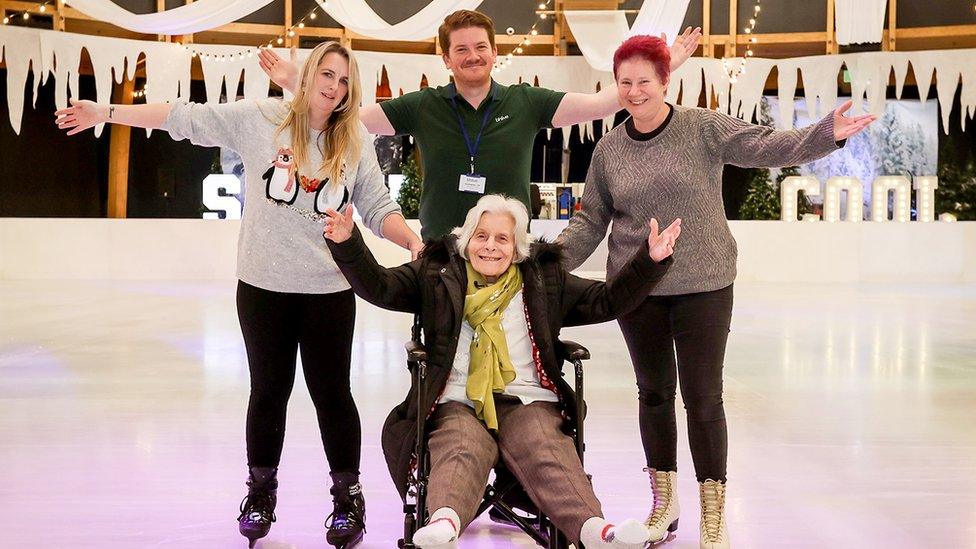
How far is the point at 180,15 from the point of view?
27.2 feet

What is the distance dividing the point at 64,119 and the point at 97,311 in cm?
628

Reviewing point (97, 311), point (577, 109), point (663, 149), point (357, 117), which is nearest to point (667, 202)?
point (663, 149)

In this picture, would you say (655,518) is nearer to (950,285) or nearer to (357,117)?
(357,117)

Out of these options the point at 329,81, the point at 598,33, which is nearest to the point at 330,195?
the point at 329,81

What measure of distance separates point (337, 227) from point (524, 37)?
11410mm

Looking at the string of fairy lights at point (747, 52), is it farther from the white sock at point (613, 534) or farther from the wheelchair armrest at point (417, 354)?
the white sock at point (613, 534)

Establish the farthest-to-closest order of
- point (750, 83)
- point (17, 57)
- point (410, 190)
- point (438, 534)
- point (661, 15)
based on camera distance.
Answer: point (410, 190), point (750, 83), point (17, 57), point (661, 15), point (438, 534)

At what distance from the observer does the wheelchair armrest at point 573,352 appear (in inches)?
99.4

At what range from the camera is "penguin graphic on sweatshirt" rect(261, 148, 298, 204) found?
2.66m

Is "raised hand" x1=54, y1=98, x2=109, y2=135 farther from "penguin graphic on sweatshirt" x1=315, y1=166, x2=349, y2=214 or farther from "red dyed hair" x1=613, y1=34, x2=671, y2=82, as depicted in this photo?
"red dyed hair" x1=613, y1=34, x2=671, y2=82

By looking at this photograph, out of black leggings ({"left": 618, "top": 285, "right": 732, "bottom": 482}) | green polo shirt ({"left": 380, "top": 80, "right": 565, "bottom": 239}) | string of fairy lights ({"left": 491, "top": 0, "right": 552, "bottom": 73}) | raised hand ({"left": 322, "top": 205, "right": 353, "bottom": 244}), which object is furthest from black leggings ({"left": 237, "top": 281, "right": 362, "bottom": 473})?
string of fairy lights ({"left": 491, "top": 0, "right": 552, "bottom": 73})

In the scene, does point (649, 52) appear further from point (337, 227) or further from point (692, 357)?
point (337, 227)

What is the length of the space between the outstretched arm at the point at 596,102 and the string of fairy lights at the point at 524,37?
977cm

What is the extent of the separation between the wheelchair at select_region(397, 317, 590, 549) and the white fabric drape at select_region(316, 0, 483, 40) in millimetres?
5930
